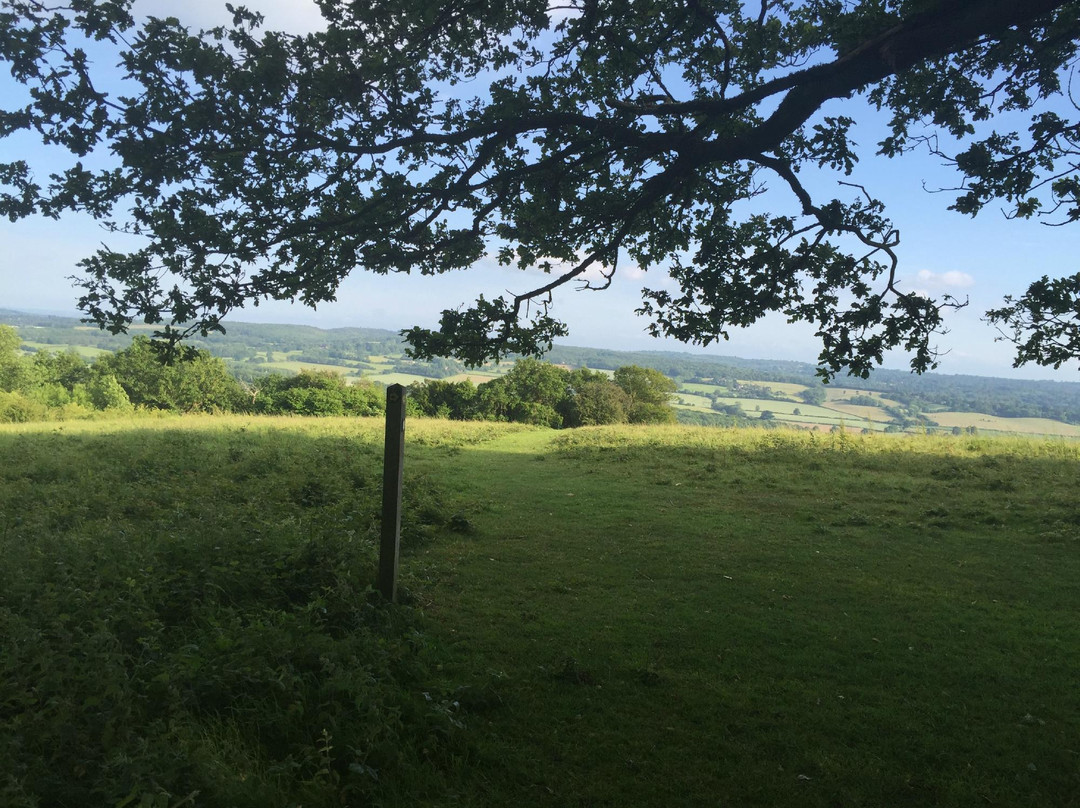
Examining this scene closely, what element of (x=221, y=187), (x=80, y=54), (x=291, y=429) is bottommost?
(x=291, y=429)

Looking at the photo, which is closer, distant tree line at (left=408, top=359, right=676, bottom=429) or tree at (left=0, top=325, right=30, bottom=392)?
distant tree line at (left=408, top=359, right=676, bottom=429)

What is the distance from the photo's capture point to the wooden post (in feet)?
18.4

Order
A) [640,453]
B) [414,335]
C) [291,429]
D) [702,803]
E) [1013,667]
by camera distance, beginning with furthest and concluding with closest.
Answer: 1. [291,429]
2. [640,453]
3. [414,335]
4. [1013,667]
5. [702,803]

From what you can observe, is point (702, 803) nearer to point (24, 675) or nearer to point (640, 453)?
point (24, 675)

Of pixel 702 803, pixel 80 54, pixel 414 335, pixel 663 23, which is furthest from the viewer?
pixel 663 23

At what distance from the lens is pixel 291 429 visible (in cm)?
2298

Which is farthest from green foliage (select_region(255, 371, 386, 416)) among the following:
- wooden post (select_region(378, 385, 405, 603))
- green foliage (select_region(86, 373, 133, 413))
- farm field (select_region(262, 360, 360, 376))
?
wooden post (select_region(378, 385, 405, 603))

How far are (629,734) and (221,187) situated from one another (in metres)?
7.41

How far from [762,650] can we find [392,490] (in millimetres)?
3579

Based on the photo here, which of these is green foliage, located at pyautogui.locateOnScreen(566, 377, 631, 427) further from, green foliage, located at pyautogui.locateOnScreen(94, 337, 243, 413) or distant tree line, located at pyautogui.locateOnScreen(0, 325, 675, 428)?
green foliage, located at pyautogui.locateOnScreen(94, 337, 243, 413)

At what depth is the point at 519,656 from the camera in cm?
543

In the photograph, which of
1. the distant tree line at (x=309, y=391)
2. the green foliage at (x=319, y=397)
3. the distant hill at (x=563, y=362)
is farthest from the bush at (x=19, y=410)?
the green foliage at (x=319, y=397)

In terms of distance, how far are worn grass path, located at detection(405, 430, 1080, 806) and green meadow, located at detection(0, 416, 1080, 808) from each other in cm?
3

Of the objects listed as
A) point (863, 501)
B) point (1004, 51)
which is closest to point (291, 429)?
point (863, 501)
